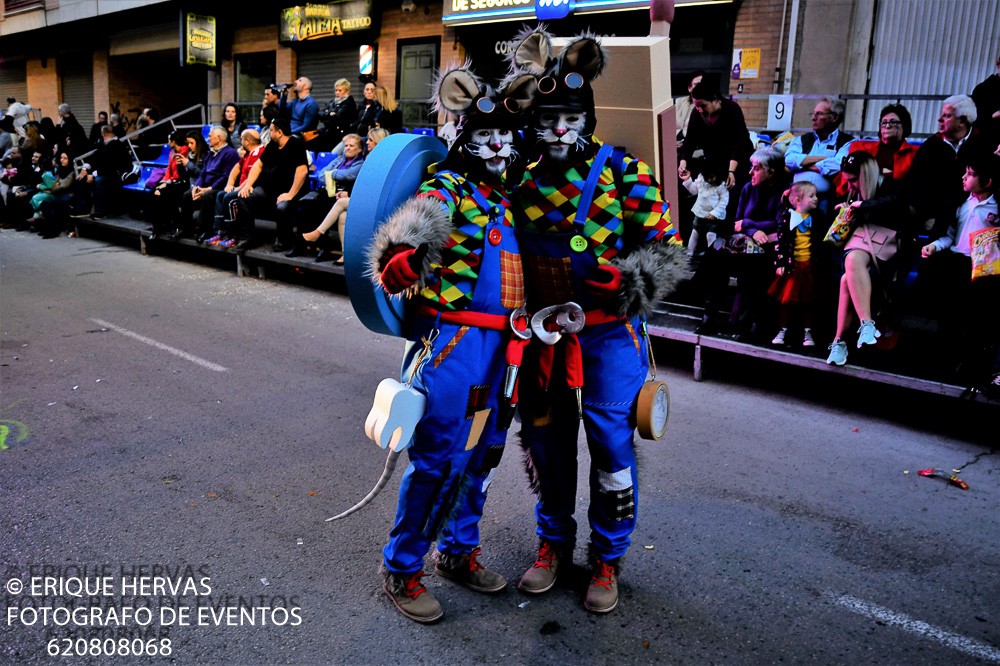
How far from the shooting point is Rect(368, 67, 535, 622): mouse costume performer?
293 cm

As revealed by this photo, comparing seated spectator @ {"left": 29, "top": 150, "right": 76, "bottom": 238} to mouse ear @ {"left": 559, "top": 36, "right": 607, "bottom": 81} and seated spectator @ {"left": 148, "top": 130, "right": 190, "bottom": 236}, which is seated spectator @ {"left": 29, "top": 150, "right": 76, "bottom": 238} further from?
mouse ear @ {"left": 559, "top": 36, "right": 607, "bottom": 81}

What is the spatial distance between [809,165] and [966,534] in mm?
4201

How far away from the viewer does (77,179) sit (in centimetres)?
1577

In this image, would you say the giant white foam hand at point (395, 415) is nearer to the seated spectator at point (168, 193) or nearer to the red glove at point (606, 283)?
the red glove at point (606, 283)

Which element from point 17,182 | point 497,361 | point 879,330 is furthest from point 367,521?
point 17,182

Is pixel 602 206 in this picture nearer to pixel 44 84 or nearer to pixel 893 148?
pixel 893 148

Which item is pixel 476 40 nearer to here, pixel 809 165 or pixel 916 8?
pixel 916 8

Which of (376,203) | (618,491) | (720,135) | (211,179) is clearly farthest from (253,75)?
(618,491)

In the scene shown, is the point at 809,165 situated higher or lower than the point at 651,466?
higher

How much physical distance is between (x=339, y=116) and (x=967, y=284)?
9401 mm

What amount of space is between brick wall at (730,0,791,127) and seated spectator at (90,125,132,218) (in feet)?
38.4

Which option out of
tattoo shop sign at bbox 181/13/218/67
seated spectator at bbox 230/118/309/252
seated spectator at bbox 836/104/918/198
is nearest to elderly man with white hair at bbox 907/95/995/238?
seated spectator at bbox 836/104/918/198

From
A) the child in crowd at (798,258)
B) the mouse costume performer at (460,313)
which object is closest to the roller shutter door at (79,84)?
the child in crowd at (798,258)

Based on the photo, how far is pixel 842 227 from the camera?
6254mm
